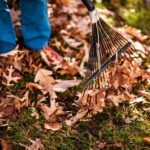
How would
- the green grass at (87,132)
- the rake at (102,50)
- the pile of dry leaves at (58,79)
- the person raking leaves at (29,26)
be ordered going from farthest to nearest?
the person raking leaves at (29,26)
the rake at (102,50)
the pile of dry leaves at (58,79)
the green grass at (87,132)

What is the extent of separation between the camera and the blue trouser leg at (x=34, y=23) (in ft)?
12.1

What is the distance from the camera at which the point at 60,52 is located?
4172 mm

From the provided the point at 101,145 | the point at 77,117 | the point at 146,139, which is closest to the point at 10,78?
the point at 77,117

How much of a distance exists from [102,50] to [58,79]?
1.69 feet

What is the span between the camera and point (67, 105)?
11.3 feet

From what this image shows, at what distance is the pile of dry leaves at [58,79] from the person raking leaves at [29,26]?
3.4 inches

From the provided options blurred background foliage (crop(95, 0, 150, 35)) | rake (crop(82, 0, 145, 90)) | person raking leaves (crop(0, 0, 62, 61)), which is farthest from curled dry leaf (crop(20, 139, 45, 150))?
blurred background foliage (crop(95, 0, 150, 35))

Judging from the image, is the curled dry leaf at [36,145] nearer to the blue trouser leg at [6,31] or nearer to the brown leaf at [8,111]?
the brown leaf at [8,111]

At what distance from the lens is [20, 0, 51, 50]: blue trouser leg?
3681 mm

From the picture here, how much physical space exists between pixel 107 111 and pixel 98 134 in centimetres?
27

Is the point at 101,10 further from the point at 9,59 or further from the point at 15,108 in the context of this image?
the point at 15,108

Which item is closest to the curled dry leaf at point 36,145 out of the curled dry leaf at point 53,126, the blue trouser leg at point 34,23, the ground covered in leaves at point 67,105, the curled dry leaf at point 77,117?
the ground covered in leaves at point 67,105

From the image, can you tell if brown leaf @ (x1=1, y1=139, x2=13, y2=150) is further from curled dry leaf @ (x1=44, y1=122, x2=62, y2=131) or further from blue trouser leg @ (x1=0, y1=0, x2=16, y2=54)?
blue trouser leg @ (x1=0, y1=0, x2=16, y2=54)

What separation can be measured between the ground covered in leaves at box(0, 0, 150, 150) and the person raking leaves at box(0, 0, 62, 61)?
9cm
